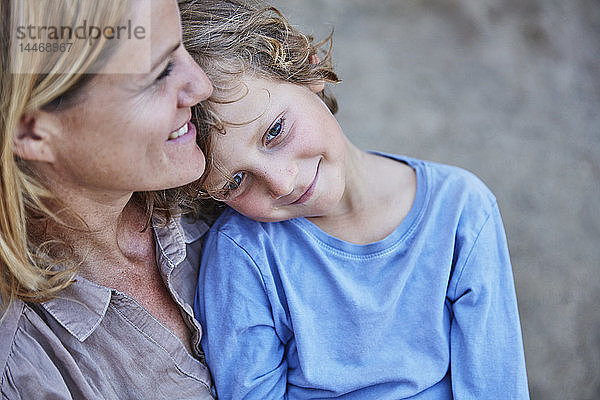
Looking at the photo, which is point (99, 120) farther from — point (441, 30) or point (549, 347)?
point (441, 30)

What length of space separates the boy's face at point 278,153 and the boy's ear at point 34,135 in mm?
306

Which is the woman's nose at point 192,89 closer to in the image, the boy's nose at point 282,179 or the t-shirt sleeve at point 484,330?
the boy's nose at point 282,179

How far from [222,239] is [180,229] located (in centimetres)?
9

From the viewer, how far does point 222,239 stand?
1506mm

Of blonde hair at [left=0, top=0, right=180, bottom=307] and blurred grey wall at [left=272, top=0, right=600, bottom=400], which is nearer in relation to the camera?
blonde hair at [left=0, top=0, right=180, bottom=307]

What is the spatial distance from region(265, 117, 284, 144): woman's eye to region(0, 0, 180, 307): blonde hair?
14.3 inches

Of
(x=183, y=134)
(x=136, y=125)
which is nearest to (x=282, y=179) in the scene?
(x=183, y=134)

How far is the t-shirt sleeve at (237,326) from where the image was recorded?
1.43 metres

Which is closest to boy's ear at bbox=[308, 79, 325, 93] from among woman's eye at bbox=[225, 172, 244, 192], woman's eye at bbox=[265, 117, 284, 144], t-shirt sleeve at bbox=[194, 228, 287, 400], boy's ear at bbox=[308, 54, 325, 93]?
boy's ear at bbox=[308, 54, 325, 93]

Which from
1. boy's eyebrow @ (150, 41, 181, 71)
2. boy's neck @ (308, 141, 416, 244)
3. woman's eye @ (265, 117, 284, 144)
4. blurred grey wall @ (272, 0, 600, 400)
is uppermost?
boy's eyebrow @ (150, 41, 181, 71)

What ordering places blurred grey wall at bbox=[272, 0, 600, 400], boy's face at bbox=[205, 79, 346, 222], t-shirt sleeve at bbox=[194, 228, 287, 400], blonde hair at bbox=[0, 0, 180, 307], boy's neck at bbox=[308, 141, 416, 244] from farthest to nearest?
1. blurred grey wall at bbox=[272, 0, 600, 400]
2. boy's neck at bbox=[308, 141, 416, 244]
3. t-shirt sleeve at bbox=[194, 228, 287, 400]
4. boy's face at bbox=[205, 79, 346, 222]
5. blonde hair at bbox=[0, 0, 180, 307]

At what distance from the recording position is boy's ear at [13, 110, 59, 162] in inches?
43.6

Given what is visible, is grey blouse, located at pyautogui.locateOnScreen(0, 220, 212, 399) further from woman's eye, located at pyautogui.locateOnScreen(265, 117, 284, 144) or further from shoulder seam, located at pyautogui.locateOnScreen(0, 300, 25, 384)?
woman's eye, located at pyautogui.locateOnScreen(265, 117, 284, 144)

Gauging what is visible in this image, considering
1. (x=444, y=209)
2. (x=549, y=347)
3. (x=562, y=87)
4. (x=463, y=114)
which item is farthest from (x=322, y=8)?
(x=444, y=209)
